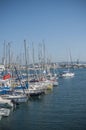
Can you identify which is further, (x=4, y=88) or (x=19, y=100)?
(x=4, y=88)

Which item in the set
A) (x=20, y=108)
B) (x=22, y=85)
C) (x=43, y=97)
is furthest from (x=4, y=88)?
(x=20, y=108)

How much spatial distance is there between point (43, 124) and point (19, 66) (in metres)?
29.1

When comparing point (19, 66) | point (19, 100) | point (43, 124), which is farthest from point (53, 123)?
point (19, 66)

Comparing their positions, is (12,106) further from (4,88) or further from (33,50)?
(33,50)

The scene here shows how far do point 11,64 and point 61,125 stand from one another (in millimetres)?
20372

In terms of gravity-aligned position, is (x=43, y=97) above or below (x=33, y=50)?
below

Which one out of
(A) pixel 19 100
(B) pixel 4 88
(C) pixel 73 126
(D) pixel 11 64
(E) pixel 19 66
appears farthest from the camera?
(E) pixel 19 66

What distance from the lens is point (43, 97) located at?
2500 cm

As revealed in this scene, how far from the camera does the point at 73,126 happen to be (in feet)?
49.3

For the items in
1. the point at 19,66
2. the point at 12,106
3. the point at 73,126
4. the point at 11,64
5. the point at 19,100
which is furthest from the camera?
the point at 19,66

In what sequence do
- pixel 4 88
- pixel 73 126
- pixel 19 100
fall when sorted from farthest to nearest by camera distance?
pixel 4 88, pixel 19 100, pixel 73 126

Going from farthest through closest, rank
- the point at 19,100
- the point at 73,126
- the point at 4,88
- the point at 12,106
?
the point at 4,88 → the point at 19,100 → the point at 12,106 → the point at 73,126

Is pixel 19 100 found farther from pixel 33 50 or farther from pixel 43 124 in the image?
pixel 33 50

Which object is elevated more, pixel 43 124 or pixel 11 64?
pixel 11 64
